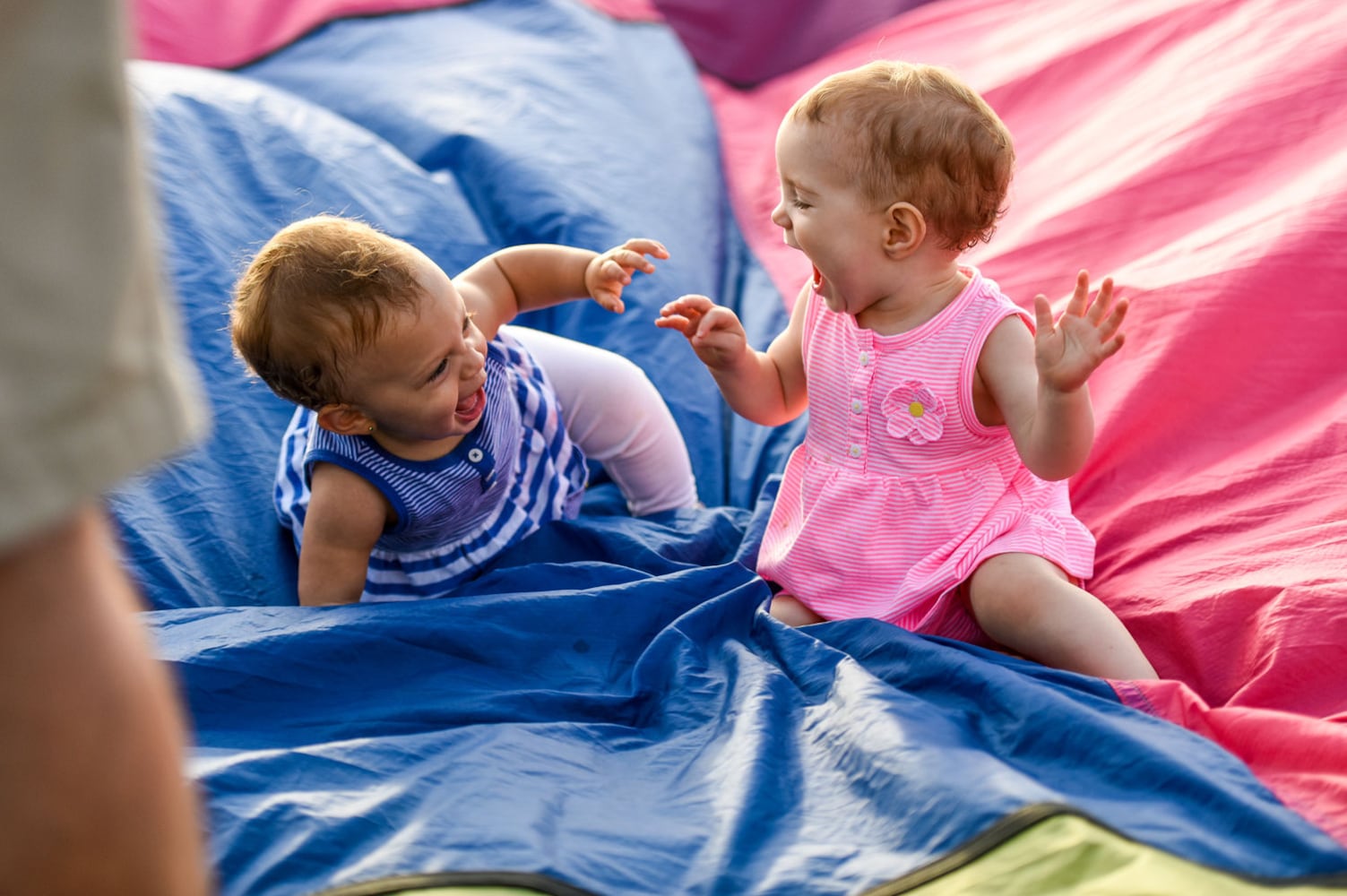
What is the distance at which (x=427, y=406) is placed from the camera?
126 centimetres

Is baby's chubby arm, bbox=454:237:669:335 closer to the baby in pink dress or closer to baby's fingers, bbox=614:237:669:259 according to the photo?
baby's fingers, bbox=614:237:669:259

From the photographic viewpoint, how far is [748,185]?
81.4 inches

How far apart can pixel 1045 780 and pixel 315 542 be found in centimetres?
75

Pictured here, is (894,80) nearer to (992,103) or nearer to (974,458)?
(974,458)

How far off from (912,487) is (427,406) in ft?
1.62

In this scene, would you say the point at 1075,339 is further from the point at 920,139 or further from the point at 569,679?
the point at 569,679

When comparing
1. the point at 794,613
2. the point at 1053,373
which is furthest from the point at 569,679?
the point at 1053,373

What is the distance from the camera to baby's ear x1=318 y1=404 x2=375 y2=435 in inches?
49.8

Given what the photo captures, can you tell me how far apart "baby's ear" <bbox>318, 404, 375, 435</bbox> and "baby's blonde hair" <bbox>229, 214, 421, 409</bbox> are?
0.13ft

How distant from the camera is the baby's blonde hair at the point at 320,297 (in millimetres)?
1183

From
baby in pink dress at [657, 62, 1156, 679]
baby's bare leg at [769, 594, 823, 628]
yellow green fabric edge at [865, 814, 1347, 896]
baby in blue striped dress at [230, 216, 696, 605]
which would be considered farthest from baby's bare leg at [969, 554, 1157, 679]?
baby in blue striped dress at [230, 216, 696, 605]

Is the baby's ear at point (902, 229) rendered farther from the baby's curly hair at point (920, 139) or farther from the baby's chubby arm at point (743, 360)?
the baby's chubby arm at point (743, 360)

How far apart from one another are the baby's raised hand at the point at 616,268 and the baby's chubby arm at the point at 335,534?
1.10 feet

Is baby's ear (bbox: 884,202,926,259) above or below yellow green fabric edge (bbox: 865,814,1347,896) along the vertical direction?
above
